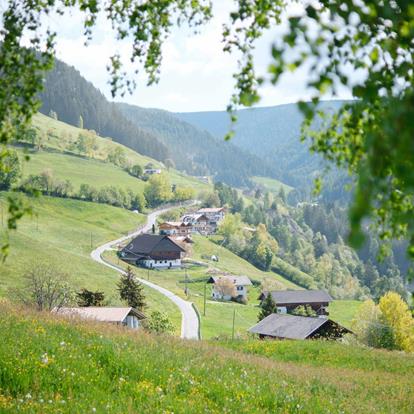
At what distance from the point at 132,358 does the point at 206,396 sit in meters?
2.48

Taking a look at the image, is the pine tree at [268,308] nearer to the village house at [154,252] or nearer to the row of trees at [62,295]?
the row of trees at [62,295]

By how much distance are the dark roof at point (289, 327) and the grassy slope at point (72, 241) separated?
60.1 feet

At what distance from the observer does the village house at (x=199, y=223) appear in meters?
188

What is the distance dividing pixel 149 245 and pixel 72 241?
19.9 meters

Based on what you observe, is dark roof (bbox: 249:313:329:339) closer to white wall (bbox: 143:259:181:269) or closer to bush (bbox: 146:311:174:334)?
bush (bbox: 146:311:174:334)

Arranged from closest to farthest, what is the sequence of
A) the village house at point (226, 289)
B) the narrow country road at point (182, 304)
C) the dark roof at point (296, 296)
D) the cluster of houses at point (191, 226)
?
the narrow country road at point (182, 304), the village house at point (226, 289), the dark roof at point (296, 296), the cluster of houses at point (191, 226)

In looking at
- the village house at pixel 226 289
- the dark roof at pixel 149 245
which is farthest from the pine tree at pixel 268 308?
the dark roof at pixel 149 245

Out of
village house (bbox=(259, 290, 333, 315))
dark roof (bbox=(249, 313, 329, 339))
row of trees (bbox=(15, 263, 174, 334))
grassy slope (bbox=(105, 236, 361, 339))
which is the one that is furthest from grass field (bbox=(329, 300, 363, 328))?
row of trees (bbox=(15, 263, 174, 334))

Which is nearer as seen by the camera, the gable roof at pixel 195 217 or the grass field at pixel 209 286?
the grass field at pixel 209 286

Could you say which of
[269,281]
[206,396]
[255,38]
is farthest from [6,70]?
[269,281]

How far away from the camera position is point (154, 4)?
29.8 feet

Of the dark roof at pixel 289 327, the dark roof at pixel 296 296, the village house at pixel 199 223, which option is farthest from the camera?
the village house at pixel 199 223

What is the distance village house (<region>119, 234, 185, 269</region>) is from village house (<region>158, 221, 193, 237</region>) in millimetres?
29305

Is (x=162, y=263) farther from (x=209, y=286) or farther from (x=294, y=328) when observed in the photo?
(x=294, y=328)
